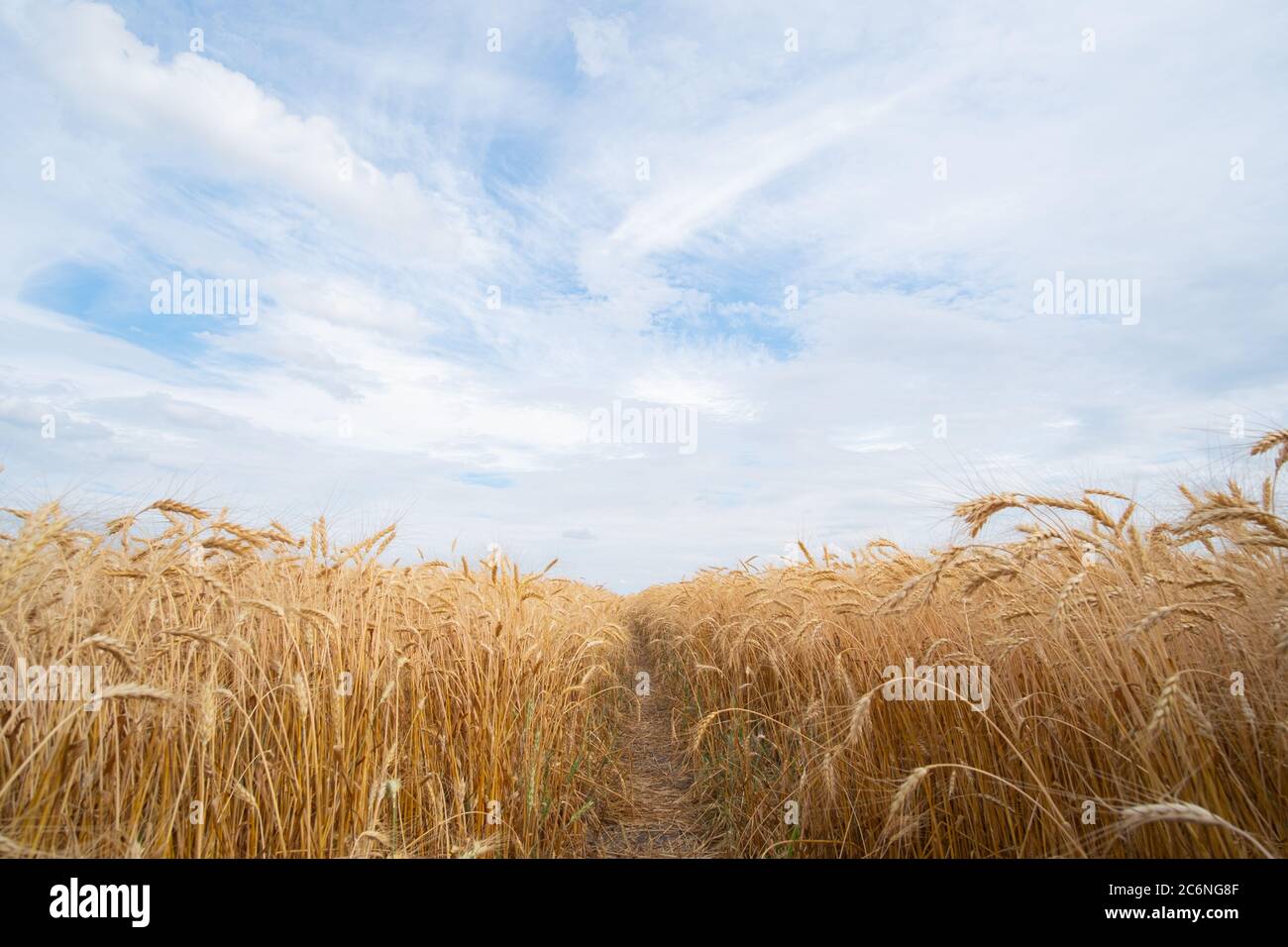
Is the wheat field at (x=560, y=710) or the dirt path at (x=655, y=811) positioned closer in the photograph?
the wheat field at (x=560, y=710)

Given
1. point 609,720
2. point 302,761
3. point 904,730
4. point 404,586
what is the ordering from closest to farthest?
1. point 302,761
2. point 904,730
3. point 404,586
4. point 609,720

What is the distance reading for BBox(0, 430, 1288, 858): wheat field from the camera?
1.85 metres

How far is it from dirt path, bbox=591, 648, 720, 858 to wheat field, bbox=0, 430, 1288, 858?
100mm

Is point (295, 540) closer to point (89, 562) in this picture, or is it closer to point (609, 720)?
→ point (89, 562)

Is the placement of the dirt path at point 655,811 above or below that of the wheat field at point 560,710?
below

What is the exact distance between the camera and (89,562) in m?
2.88

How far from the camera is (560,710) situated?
4.05 m

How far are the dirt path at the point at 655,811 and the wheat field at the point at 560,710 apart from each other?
10 cm

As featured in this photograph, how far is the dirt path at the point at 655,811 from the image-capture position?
3777mm

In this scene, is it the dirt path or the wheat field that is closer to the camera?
the wheat field

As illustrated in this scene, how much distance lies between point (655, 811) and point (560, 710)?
4.06 feet

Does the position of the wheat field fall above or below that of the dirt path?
above
